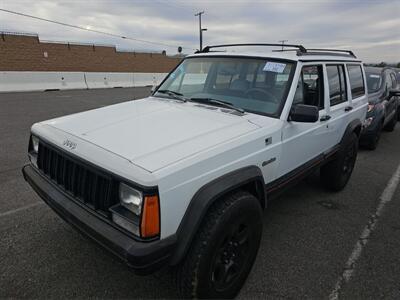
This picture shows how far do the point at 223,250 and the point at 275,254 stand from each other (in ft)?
3.16

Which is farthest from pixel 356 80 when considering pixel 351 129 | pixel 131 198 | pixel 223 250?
pixel 131 198

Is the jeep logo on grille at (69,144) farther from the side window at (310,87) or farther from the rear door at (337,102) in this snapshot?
the rear door at (337,102)

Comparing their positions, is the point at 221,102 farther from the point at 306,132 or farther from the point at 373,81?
the point at 373,81

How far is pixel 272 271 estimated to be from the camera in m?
2.77

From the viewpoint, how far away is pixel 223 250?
2.29m

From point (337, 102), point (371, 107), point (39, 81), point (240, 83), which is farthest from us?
point (39, 81)

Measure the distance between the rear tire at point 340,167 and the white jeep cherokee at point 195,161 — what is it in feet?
2.25

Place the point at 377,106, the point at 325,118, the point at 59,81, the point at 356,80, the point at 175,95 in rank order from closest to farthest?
the point at 175,95
the point at 325,118
the point at 356,80
the point at 377,106
the point at 59,81

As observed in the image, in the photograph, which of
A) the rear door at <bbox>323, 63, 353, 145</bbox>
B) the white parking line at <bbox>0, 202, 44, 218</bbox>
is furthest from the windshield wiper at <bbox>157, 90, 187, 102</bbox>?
the white parking line at <bbox>0, 202, 44, 218</bbox>

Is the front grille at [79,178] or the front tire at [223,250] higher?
the front grille at [79,178]

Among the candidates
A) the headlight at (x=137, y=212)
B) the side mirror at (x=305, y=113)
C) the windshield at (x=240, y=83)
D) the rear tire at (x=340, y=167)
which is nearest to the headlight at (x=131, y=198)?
the headlight at (x=137, y=212)

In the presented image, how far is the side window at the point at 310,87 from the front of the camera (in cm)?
316

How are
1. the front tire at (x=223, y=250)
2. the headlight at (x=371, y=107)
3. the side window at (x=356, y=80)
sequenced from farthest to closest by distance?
the headlight at (x=371, y=107)
the side window at (x=356, y=80)
the front tire at (x=223, y=250)

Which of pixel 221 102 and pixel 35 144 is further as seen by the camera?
pixel 221 102
